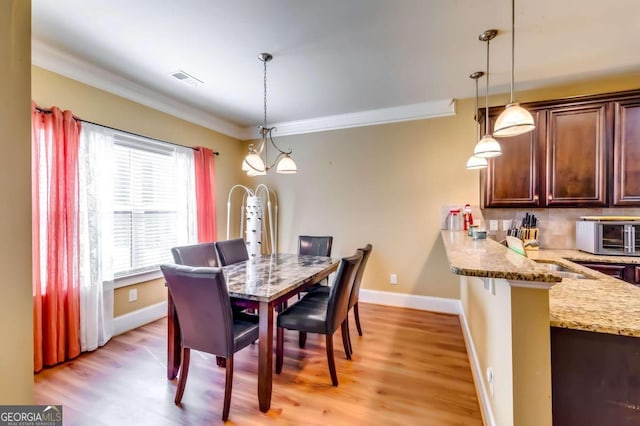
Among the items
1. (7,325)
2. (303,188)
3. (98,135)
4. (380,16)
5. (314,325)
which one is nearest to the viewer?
(7,325)

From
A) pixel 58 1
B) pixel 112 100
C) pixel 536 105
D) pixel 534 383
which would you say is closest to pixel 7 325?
pixel 534 383

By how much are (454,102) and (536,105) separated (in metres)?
0.86

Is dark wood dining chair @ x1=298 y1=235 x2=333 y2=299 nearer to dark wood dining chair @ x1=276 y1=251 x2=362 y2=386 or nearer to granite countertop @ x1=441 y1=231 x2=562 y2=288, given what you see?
dark wood dining chair @ x1=276 y1=251 x2=362 y2=386

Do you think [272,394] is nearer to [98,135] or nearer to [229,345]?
[229,345]

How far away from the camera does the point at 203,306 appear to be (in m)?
1.70

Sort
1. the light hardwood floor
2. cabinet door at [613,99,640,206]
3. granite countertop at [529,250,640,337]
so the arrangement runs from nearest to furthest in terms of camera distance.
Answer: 1. granite countertop at [529,250,640,337]
2. the light hardwood floor
3. cabinet door at [613,99,640,206]

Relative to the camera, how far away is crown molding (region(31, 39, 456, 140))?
7.86ft

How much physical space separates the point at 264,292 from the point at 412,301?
2478 millimetres

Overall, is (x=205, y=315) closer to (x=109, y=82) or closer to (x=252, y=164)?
(x=252, y=164)

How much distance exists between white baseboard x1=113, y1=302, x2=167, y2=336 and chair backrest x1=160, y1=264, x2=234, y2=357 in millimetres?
1630

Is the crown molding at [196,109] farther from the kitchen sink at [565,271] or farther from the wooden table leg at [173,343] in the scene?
the wooden table leg at [173,343]

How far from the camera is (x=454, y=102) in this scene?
340 cm

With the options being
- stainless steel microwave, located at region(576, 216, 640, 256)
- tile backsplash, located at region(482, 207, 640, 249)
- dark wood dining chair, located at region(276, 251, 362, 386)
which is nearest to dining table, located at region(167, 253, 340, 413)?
dark wood dining chair, located at region(276, 251, 362, 386)

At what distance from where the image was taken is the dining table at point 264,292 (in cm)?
178
